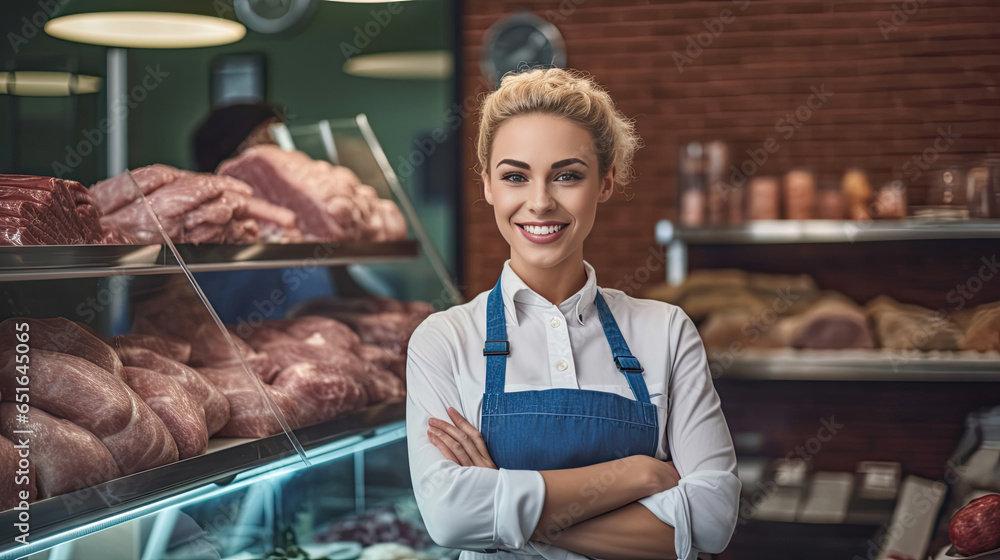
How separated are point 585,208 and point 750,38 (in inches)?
114

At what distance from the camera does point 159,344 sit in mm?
1944

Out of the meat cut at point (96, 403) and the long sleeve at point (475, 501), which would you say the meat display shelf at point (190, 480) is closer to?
the meat cut at point (96, 403)

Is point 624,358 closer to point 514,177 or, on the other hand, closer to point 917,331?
point 514,177

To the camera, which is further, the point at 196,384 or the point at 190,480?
the point at 196,384

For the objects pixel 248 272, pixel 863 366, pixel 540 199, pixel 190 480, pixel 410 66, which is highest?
pixel 410 66

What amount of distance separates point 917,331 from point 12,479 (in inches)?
128

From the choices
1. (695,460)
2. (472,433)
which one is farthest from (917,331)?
(472,433)

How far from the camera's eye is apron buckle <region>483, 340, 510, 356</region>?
1.58 m

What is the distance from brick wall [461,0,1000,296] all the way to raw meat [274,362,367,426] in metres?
1.85

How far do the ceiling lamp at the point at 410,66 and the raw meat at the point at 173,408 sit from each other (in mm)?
2810

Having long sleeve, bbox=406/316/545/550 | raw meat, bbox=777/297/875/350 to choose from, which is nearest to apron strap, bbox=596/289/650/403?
long sleeve, bbox=406/316/545/550

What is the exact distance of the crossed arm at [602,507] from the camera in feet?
4.77

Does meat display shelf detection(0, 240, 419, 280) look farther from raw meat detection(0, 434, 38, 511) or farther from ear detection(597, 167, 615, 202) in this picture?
ear detection(597, 167, 615, 202)

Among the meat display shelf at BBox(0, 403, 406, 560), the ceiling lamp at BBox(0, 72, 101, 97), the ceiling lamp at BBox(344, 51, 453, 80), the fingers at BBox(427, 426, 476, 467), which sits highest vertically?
the ceiling lamp at BBox(344, 51, 453, 80)
